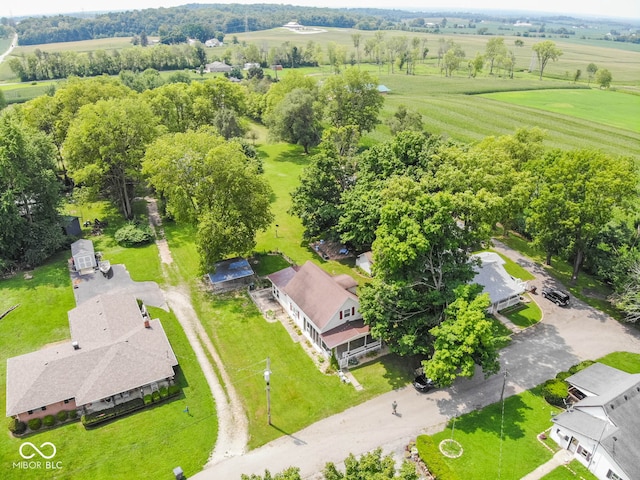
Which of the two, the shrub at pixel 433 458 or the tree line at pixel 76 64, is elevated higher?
the tree line at pixel 76 64

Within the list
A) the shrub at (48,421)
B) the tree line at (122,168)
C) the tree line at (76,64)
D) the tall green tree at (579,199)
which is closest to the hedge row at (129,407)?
the shrub at (48,421)

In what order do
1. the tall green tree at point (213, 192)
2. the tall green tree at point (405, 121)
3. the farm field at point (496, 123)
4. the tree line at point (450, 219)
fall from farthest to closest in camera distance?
the farm field at point (496, 123)
the tall green tree at point (405, 121)
the tall green tree at point (213, 192)
the tree line at point (450, 219)

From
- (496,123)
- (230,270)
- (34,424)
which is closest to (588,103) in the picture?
(496,123)

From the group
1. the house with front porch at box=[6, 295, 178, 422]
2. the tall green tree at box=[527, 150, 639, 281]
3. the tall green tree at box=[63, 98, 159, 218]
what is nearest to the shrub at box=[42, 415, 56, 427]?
the house with front porch at box=[6, 295, 178, 422]

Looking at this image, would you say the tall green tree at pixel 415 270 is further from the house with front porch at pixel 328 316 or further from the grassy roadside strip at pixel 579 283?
the grassy roadside strip at pixel 579 283

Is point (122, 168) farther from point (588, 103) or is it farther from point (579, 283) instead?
point (588, 103)

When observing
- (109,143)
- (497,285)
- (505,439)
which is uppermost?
(109,143)
